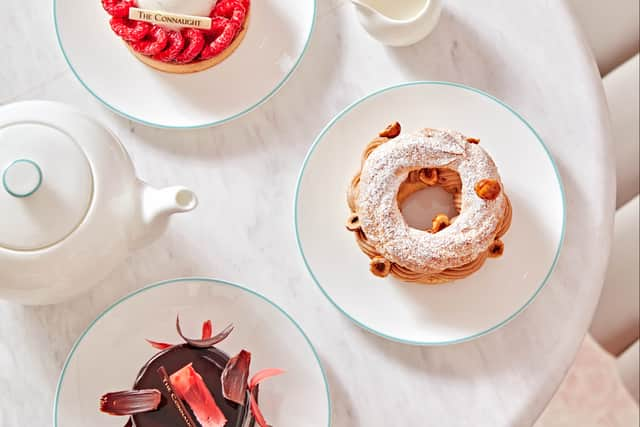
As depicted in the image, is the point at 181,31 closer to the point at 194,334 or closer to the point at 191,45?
the point at 191,45

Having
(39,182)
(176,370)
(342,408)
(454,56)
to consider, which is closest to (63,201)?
(39,182)

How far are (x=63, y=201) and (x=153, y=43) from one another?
1.13 feet

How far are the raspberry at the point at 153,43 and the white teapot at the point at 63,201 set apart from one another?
0.69ft

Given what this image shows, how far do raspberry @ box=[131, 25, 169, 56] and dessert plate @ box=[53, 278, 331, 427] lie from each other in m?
0.35

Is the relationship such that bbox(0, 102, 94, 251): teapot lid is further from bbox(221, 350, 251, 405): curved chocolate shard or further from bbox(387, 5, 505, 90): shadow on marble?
bbox(387, 5, 505, 90): shadow on marble

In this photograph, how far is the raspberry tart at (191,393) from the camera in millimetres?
1098

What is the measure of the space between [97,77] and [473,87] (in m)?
0.60

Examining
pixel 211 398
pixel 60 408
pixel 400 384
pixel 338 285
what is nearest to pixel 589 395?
pixel 400 384

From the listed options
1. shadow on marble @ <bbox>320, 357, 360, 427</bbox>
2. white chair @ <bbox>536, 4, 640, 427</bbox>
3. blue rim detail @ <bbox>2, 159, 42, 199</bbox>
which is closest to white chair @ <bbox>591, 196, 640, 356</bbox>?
white chair @ <bbox>536, 4, 640, 427</bbox>

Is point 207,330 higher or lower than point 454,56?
lower

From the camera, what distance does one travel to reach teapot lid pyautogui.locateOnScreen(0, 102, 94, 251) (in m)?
0.90

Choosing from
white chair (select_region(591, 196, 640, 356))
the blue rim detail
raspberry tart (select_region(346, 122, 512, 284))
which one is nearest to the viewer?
the blue rim detail

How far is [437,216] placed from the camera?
1.14 metres

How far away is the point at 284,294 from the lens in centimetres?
119
